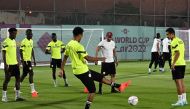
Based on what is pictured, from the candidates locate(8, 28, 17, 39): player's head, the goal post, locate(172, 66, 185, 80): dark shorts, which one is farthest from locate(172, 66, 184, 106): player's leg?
the goal post

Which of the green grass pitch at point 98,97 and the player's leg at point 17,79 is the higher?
the player's leg at point 17,79

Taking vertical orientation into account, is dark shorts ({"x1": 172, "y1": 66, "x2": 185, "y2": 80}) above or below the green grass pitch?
above

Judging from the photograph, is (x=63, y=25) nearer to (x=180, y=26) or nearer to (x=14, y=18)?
(x=14, y=18)

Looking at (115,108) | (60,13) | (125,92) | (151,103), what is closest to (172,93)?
(125,92)

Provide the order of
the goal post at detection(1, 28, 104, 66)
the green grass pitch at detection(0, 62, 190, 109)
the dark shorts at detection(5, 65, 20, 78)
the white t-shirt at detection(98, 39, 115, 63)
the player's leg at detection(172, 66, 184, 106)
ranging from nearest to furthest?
the player's leg at detection(172, 66, 184, 106)
the green grass pitch at detection(0, 62, 190, 109)
the dark shorts at detection(5, 65, 20, 78)
the white t-shirt at detection(98, 39, 115, 63)
the goal post at detection(1, 28, 104, 66)

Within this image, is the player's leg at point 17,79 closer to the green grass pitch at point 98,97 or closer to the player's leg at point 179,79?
the green grass pitch at point 98,97

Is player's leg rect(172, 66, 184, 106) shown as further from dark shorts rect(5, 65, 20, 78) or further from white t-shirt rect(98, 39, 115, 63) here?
dark shorts rect(5, 65, 20, 78)

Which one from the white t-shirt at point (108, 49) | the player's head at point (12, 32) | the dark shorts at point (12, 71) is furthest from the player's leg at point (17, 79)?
the white t-shirt at point (108, 49)

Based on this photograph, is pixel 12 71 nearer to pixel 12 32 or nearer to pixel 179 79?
pixel 12 32

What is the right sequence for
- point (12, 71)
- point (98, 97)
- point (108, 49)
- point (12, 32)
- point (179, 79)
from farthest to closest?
point (108, 49) < point (98, 97) < point (12, 71) < point (12, 32) < point (179, 79)

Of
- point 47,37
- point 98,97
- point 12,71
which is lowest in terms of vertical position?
point 98,97

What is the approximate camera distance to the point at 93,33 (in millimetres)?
43156

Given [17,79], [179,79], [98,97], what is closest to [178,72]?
[179,79]

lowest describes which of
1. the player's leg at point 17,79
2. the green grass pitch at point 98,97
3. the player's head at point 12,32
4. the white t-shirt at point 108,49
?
the green grass pitch at point 98,97
